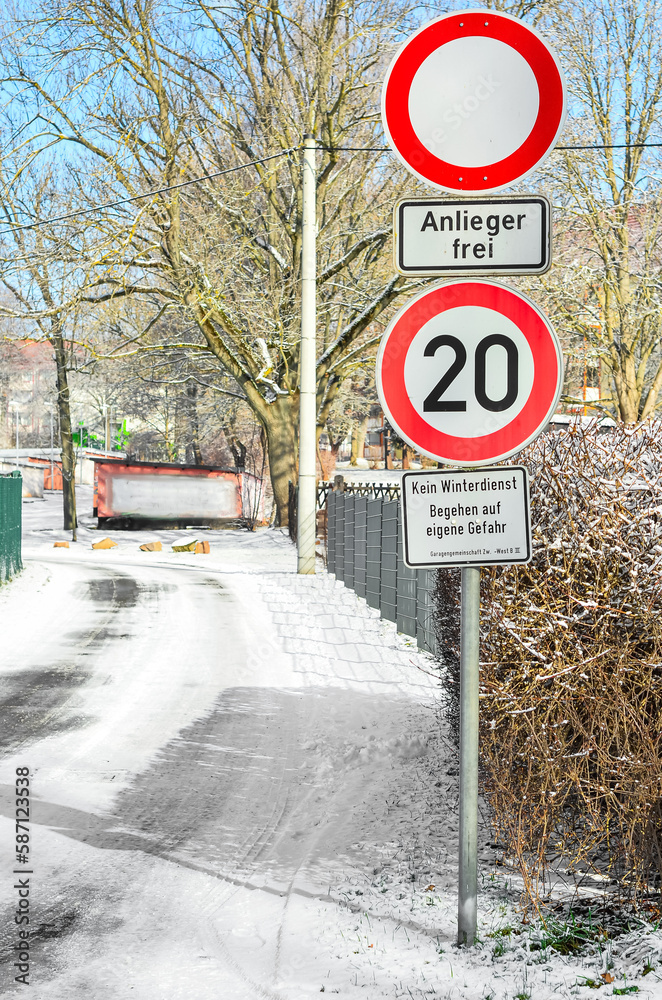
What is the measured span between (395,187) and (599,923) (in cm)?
2303

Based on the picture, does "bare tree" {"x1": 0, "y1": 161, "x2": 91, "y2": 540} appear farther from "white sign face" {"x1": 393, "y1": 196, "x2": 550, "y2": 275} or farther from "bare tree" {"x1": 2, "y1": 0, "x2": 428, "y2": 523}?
"white sign face" {"x1": 393, "y1": 196, "x2": 550, "y2": 275}

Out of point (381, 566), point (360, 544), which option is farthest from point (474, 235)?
point (360, 544)

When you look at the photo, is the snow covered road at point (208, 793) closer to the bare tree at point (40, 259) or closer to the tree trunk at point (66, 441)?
the bare tree at point (40, 259)

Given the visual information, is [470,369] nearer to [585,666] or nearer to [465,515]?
[465,515]

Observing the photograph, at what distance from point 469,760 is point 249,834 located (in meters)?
2.04

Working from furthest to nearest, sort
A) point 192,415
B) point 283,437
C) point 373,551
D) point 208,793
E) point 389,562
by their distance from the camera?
point 192,415 < point 283,437 < point 373,551 < point 389,562 < point 208,793

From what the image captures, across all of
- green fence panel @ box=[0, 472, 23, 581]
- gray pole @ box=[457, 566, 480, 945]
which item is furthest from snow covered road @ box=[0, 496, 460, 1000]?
green fence panel @ box=[0, 472, 23, 581]

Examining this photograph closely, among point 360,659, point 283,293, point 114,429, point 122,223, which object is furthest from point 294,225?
point 114,429

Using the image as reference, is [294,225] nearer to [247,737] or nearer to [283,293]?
[283,293]

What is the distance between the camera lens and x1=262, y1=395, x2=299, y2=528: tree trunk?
25.2 m

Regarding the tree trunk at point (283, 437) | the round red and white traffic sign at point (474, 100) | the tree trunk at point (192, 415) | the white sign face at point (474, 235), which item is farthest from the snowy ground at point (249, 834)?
the tree trunk at point (192, 415)

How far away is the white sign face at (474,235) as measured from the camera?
3336 mm

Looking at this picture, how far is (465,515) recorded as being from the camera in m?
3.35

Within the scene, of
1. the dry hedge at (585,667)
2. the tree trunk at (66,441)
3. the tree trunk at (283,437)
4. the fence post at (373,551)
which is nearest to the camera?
the dry hedge at (585,667)
